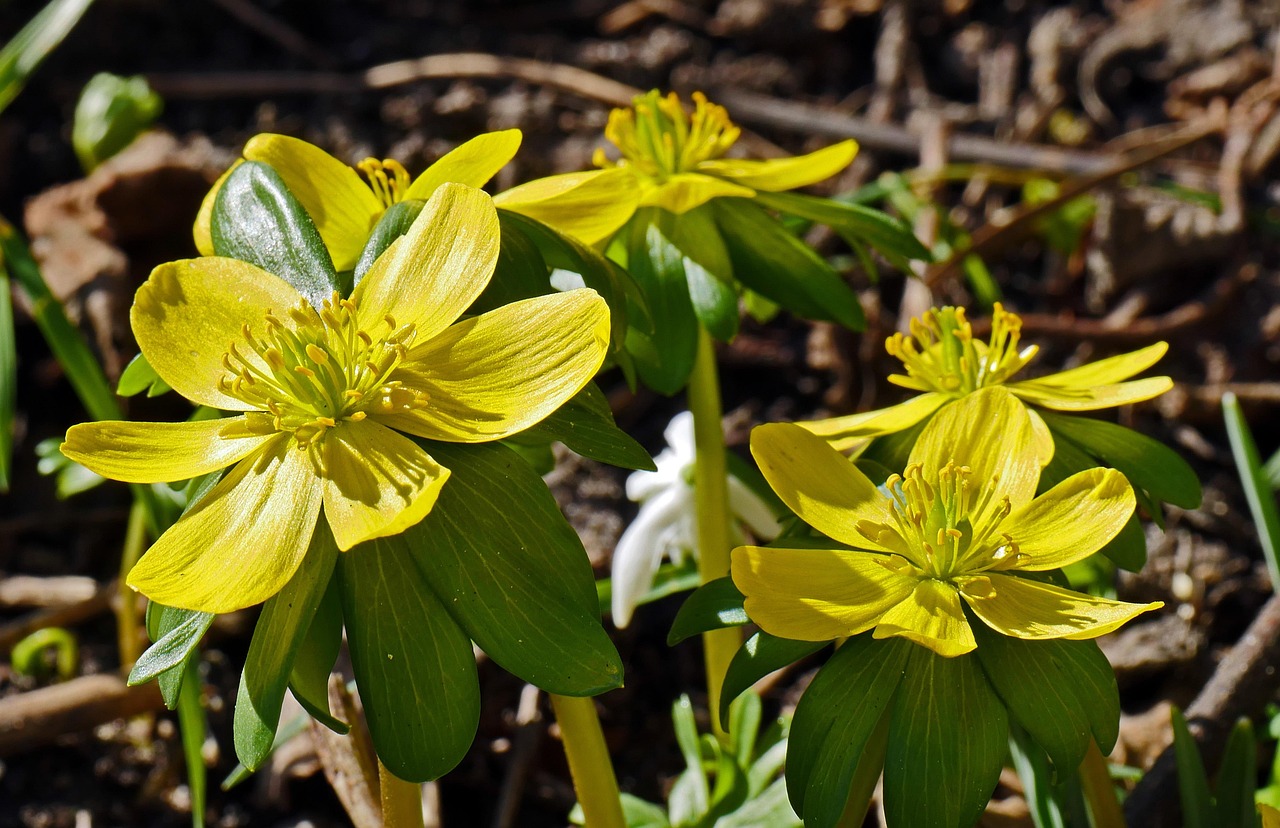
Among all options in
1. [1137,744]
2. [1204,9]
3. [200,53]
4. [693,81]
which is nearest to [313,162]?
[1137,744]

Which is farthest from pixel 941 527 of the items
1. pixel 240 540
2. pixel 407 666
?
pixel 240 540

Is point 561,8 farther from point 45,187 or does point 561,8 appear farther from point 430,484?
point 430,484

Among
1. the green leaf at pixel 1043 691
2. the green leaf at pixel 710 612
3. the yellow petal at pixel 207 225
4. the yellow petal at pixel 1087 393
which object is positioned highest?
the yellow petal at pixel 207 225

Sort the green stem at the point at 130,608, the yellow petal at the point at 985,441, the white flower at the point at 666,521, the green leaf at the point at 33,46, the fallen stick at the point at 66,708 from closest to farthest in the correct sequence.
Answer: the yellow petal at the point at 985,441 < the white flower at the point at 666,521 < the fallen stick at the point at 66,708 < the green stem at the point at 130,608 < the green leaf at the point at 33,46

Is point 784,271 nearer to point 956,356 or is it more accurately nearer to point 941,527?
point 956,356

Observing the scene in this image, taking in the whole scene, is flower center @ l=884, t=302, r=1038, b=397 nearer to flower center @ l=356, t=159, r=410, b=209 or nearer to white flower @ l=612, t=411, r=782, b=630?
white flower @ l=612, t=411, r=782, b=630

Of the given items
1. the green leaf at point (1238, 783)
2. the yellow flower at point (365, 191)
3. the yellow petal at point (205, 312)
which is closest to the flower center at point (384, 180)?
the yellow flower at point (365, 191)

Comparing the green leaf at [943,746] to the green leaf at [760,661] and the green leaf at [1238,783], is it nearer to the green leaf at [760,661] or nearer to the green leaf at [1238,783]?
the green leaf at [760,661]
